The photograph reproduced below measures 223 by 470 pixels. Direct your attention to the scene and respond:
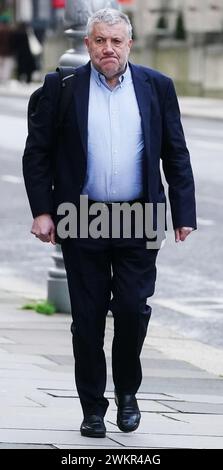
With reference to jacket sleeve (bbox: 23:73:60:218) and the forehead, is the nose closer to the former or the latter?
the forehead

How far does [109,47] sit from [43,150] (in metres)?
0.52

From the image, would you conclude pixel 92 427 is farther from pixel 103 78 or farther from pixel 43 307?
pixel 43 307

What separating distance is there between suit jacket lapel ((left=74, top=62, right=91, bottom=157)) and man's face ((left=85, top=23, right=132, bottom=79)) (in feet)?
0.31

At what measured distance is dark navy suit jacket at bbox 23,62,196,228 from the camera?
7.24 metres

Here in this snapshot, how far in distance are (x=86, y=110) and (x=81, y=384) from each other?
1165mm

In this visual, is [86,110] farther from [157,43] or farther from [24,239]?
[157,43]

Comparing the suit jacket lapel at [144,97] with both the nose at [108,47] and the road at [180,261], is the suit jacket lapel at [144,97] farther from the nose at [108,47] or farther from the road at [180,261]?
the road at [180,261]

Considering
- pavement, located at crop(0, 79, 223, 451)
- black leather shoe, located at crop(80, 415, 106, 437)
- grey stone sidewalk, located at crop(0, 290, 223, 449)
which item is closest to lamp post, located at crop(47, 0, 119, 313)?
pavement, located at crop(0, 79, 223, 451)

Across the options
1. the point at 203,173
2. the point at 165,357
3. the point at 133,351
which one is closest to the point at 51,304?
the point at 165,357

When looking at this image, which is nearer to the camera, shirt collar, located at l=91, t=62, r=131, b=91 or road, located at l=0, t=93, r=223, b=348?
shirt collar, located at l=91, t=62, r=131, b=91

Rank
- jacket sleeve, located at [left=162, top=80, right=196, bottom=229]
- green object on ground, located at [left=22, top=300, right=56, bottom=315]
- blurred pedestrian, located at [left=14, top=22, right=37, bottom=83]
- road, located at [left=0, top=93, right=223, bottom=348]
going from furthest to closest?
blurred pedestrian, located at [left=14, top=22, right=37, bottom=83], road, located at [left=0, top=93, right=223, bottom=348], green object on ground, located at [left=22, top=300, right=56, bottom=315], jacket sleeve, located at [left=162, top=80, right=196, bottom=229]

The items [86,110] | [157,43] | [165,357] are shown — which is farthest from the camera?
[157,43]

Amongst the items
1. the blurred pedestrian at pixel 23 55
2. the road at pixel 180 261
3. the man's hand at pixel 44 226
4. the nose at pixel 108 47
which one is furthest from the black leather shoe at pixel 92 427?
the blurred pedestrian at pixel 23 55

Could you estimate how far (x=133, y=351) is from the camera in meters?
7.40
